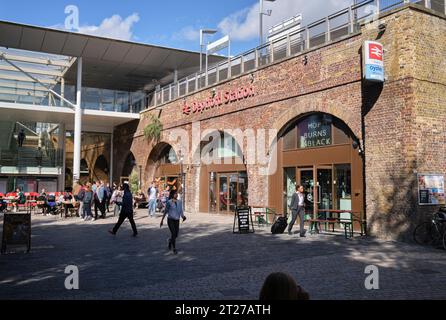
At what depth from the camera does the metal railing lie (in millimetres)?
13555

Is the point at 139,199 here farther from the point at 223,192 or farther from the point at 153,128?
the point at 223,192

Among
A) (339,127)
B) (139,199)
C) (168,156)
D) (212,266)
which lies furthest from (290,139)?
(139,199)

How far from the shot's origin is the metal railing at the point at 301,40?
13.6 m

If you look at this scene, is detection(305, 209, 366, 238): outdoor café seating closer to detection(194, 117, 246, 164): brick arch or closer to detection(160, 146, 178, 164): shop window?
detection(194, 117, 246, 164): brick arch

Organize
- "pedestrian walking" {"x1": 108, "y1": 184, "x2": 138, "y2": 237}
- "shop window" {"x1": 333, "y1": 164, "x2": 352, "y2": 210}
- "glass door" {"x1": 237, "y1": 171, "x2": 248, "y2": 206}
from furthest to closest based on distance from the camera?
"glass door" {"x1": 237, "y1": 171, "x2": 248, "y2": 206} < "shop window" {"x1": 333, "y1": 164, "x2": 352, "y2": 210} < "pedestrian walking" {"x1": 108, "y1": 184, "x2": 138, "y2": 237}

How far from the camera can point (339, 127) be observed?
14.4 m

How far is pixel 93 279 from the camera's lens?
23.0 ft

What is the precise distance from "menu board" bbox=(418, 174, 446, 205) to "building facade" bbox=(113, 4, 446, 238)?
0.54 feet

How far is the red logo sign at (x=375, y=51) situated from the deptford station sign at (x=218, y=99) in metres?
6.66

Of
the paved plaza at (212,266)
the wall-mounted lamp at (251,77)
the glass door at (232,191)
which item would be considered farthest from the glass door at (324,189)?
the glass door at (232,191)

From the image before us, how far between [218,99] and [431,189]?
11371 mm

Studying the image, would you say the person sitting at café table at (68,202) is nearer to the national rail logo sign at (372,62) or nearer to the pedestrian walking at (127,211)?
the pedestrian walking at (127,211)

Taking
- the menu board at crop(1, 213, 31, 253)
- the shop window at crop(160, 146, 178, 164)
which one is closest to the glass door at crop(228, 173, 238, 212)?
the shop window at crop(160, 146, 178, 164)
